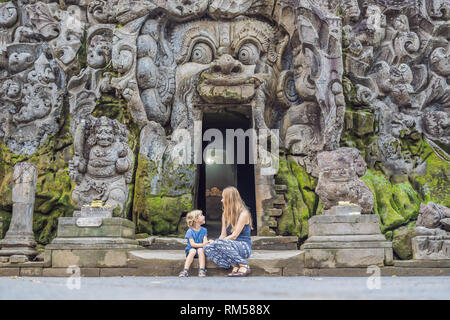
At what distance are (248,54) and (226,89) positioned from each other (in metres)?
1.33

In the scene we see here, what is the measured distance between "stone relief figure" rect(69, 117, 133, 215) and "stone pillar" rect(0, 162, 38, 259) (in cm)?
91

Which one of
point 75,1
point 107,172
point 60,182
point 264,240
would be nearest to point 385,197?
point 264,240

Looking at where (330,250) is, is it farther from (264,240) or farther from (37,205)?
(37,205)

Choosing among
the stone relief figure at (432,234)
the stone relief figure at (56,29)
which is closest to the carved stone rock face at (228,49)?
the stone relief figure at (56,29)

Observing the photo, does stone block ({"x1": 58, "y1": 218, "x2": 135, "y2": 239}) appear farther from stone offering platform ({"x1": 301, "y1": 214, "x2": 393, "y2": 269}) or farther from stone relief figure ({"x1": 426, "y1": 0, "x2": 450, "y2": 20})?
stone relief figure ({"x1": 426, "y1": 0, "x2": 450, "y2": 20})

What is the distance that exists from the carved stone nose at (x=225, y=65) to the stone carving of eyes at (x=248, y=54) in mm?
658

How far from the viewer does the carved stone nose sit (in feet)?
36.3

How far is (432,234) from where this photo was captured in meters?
7.41

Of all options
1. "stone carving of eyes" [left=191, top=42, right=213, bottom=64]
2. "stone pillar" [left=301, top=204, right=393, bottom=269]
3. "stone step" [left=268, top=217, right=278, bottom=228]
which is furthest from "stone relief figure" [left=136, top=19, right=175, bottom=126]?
"stone pillar" [left=301, top=204, right=393, bottom=269]

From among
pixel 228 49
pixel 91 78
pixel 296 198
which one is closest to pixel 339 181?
pixel 296 198

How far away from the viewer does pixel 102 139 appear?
28.2 ft

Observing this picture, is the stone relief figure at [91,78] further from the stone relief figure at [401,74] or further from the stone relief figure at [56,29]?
the stone relief figure at [401,74]

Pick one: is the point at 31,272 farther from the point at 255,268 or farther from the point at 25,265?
the point at 255,268

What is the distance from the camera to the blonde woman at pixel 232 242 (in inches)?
235
